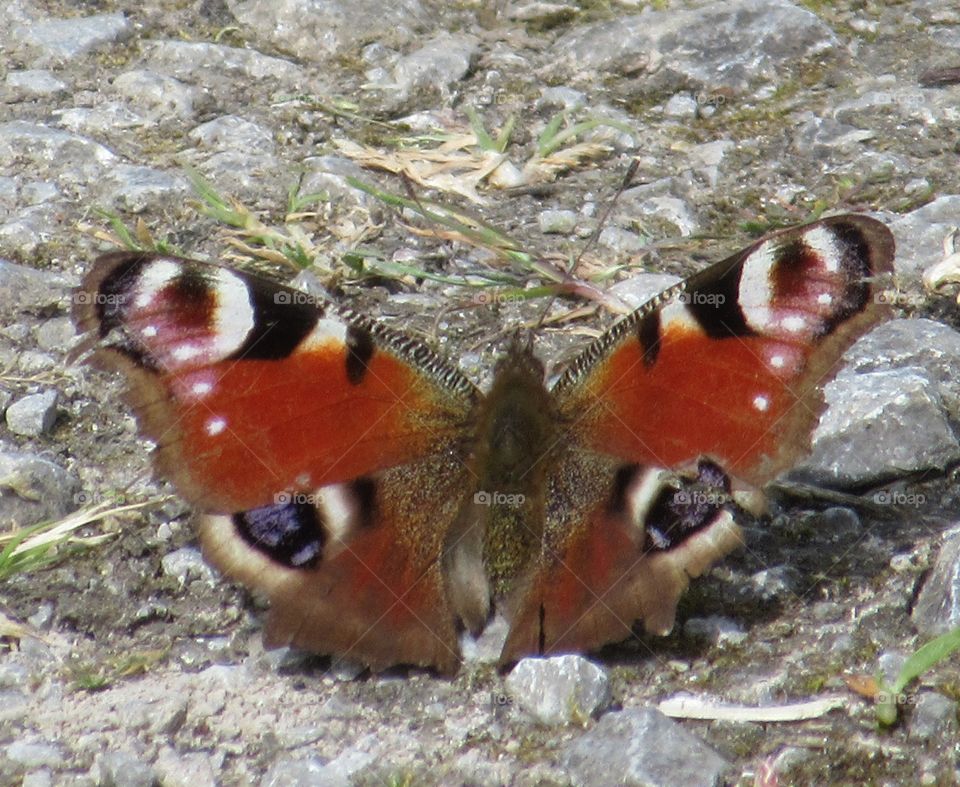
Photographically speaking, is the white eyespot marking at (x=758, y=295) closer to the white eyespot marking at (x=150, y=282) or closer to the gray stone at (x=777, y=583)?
the gray stone at (x=777, y=583)

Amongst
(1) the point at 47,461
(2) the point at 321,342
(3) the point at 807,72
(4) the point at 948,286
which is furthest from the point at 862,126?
(1) the point at 47,461

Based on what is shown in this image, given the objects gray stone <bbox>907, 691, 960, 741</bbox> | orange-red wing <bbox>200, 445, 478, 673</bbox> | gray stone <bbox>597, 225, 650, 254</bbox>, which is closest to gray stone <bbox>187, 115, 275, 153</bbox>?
gray stone <bbox>597, 225, 650, 254</bbox>

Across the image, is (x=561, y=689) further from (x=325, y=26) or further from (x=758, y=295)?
(x=325, y=26)

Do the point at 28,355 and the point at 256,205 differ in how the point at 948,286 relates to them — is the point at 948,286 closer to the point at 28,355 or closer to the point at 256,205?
the point at 256,205

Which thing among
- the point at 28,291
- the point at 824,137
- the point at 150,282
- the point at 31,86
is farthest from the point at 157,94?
the point at 824,137

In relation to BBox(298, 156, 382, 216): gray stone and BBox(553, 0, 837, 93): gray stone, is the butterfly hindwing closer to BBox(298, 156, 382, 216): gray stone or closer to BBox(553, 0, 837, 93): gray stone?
BBox(298, 156, 382, 216): gray stone

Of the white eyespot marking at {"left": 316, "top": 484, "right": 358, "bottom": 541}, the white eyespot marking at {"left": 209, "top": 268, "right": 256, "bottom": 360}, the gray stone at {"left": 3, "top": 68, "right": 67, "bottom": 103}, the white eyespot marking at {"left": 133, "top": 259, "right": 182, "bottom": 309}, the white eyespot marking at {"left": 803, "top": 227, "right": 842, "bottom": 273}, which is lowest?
the gray stone at {"left": 3, "top": 68, "right": 67, "bottom": 103}

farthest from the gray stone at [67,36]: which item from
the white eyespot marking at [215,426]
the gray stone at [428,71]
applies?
the white eyespot marking at [215,426]
